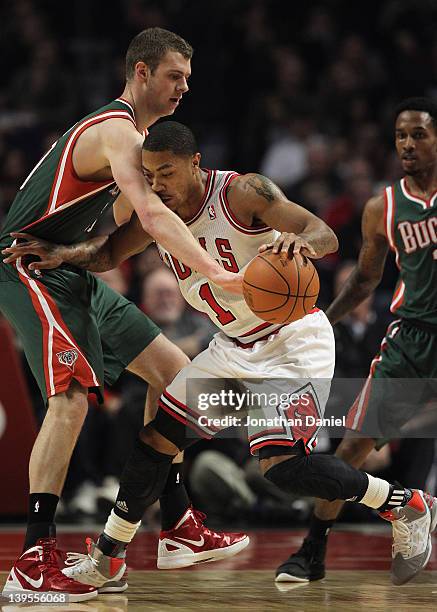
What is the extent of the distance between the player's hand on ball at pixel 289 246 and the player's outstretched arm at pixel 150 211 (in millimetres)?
209

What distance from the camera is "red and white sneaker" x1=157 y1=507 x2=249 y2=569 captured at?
5195mm

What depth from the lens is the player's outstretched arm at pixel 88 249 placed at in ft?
16.6

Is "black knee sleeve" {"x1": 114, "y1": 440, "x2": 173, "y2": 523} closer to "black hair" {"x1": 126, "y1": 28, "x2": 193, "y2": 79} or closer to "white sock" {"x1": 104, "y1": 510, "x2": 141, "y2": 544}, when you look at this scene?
"white sock" {"x1": 104, "y1": 510, "x2": 141, "y2": 544}

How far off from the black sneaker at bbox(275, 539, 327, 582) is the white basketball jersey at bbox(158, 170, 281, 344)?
1.15 meters

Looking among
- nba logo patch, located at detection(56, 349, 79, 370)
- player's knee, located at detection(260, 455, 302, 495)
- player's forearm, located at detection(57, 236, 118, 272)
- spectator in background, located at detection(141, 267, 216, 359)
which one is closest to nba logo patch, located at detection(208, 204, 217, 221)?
Answer: player's forearm, located at detection(57, 236, 118, 272)

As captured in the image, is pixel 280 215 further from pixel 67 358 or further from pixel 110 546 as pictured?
pixel 110 546

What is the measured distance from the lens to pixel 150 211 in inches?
183

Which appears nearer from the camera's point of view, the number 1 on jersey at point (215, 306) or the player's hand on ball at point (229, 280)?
the player's hand on ball at point (229, 280)

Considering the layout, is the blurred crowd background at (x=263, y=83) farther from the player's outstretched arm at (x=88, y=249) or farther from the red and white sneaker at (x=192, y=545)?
the red and white sneaker at (x=192, y=545)

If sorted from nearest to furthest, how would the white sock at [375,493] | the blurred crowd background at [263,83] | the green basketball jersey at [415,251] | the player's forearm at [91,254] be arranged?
the white sock at [375,493] → the player's forearm at [91,254] → the green basketball jersey at [415,251] → the blurred crowd background at [263,83]

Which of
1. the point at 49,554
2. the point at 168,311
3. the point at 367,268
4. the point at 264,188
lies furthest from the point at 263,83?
the point at 49,554

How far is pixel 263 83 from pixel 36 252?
8.19 m

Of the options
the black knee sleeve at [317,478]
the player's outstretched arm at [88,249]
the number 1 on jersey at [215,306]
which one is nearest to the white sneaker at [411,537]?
the black knee sleeve at [317,478]

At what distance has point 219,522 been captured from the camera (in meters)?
7.95
